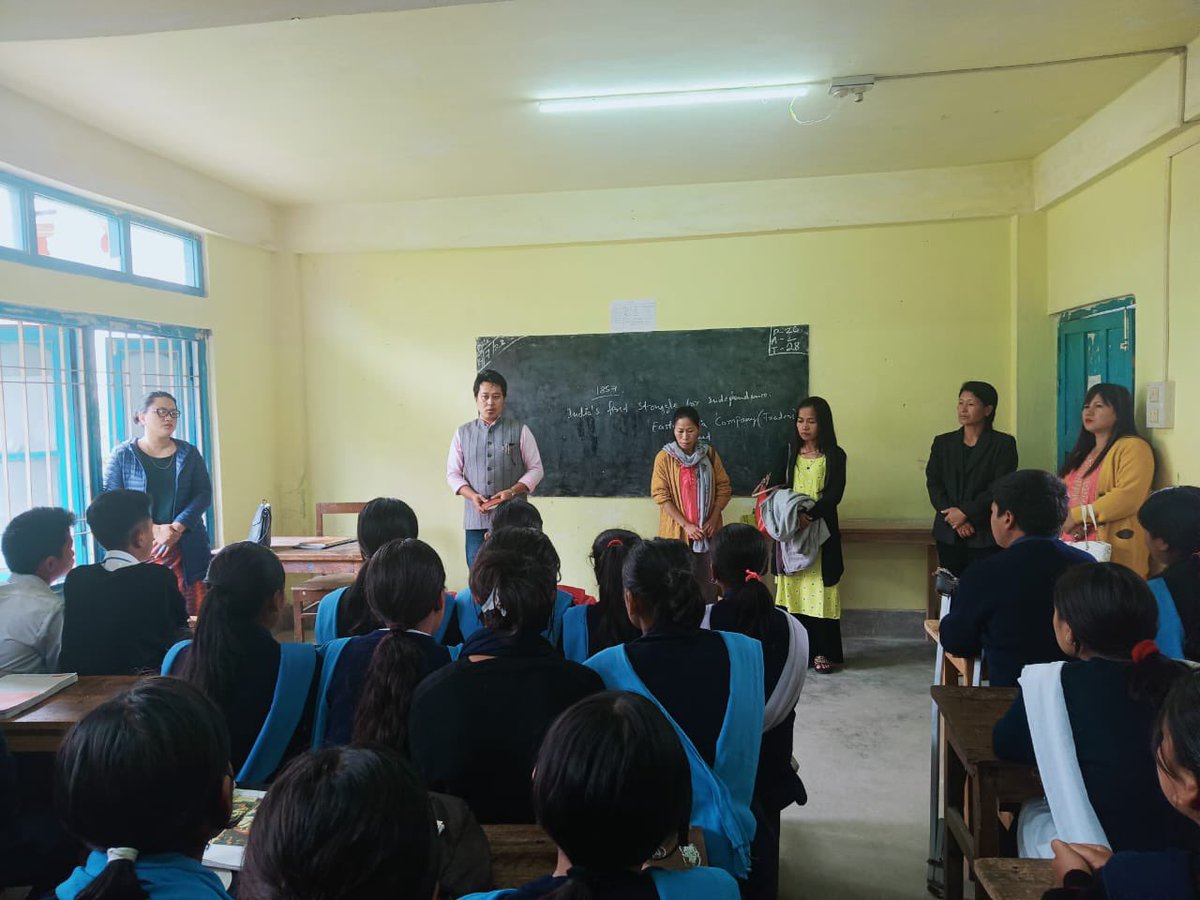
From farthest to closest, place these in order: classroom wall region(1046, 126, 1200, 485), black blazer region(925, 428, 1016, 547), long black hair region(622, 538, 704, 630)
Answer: black blazer region(925, 428, 1016, 547) → classroom wall region(1046, 126, 1200, 485) → long black hair region(622, 538, 704, 630)

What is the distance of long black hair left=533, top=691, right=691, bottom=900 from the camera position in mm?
863

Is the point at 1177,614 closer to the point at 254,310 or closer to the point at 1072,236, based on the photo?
the point at 1072,236

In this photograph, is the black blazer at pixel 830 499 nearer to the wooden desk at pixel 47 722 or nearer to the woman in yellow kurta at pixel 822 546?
the woman in yellow kurta at pixel 822 546

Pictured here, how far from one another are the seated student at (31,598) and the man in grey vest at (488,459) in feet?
6.62

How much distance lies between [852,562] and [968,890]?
9.17ft

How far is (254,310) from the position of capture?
5316 mm

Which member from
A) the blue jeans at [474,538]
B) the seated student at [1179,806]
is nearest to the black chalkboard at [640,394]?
the blue jeans at [474,538]

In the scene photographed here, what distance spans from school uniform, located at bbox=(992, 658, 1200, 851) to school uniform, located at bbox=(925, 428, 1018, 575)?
272 cm

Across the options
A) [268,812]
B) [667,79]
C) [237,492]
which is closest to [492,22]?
[667,79]

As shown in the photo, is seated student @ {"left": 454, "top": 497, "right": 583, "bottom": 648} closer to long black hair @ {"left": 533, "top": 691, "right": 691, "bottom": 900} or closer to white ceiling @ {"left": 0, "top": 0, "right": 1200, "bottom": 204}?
long black hair @ {"left": 533, "top": 691, "right": 691, "bottom": 900}

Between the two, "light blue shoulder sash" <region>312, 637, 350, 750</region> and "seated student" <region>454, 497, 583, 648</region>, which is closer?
"light blue shoulder sash" <region>312, 637, 350, 750</region>

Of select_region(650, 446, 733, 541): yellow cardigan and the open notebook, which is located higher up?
select_region(650, 446, 733, 541): yellow cardigan

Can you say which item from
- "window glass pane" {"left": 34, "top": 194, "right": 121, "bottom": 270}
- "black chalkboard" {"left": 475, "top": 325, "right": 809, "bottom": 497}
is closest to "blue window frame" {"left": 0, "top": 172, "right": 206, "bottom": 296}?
"window glass pane" {"left": 34, "top": 194, "right": 121, "bottom": 270}

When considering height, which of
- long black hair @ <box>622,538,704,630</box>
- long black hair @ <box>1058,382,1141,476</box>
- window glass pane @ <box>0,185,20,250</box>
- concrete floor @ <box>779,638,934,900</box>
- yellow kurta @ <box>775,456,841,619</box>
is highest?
window glass pane @ <box>0,185,20,250</box>
